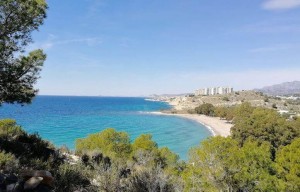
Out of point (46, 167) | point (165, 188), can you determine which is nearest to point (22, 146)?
point (46, 167)

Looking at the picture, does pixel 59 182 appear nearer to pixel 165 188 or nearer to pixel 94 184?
pixel 94 184

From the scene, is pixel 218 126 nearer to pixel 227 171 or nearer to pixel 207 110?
pixel 207 110

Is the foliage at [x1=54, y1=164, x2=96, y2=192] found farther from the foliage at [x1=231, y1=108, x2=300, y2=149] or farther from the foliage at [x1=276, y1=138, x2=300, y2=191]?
the foliage at [x1=231, y1=108, x2=300, y2=149]

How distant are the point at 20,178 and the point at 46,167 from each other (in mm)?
2288

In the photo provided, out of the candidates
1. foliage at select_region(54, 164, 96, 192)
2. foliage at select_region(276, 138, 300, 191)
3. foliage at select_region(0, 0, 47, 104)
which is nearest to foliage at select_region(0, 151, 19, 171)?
foliage at select_region(54, 164, 96, 192)

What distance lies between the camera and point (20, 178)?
7129mm

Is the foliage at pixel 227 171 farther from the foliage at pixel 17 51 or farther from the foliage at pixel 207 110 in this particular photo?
the foliage at pixel 207 110

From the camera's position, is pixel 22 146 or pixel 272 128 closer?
pixel 22 146

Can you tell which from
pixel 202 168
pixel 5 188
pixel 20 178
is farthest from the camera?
pixel 202 168

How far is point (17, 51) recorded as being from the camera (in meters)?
12.1

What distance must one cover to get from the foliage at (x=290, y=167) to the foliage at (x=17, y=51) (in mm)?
15301

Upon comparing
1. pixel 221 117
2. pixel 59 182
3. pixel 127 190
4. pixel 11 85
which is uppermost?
pixel 11 85

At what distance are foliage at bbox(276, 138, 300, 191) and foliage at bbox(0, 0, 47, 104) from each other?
15.3m

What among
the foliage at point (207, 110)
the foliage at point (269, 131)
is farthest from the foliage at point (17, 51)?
the foliage at point (207, 110)
